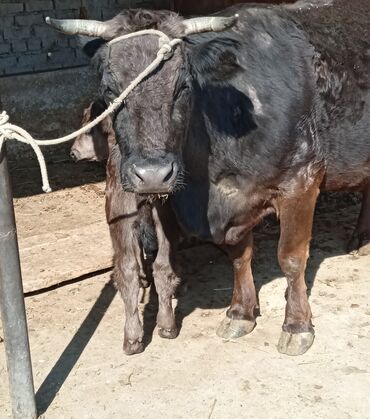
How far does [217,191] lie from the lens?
4664 millimetres

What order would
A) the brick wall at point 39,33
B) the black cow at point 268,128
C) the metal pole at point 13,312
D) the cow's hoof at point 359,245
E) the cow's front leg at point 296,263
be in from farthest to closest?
the brick wall at point 39,33, the cow's hoof at point 359,245, the cow's front leg at point 296,263, the black cow at point 268,128, the metal pole at point 13,312

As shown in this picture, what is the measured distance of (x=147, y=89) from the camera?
3697mm

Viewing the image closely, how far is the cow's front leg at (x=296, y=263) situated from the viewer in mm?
4691

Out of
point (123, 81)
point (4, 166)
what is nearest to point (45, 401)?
point (4, 166)

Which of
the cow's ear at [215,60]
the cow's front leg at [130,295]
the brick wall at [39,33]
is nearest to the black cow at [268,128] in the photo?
the cow's ear at [215,60]

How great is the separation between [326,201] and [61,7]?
16.1ft

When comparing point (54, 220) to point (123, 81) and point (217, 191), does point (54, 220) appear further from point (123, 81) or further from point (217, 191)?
point (123, 81)

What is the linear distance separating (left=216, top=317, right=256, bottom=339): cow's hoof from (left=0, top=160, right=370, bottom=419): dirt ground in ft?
0.16

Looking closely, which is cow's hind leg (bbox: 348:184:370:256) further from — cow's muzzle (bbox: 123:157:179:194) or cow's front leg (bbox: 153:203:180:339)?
cow's muzzle (bbox: 123:157:179:194)

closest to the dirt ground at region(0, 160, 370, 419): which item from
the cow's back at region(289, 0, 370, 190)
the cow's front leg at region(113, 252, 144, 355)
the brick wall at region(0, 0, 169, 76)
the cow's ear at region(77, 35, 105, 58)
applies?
the cow's front leg at region(113, 252, 144, 355)

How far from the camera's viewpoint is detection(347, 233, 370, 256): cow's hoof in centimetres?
607

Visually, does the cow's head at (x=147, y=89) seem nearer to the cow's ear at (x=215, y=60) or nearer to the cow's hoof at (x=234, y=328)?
the cow's ear at (x=215, y=60)

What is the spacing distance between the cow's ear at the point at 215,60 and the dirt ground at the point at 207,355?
178 centimetres

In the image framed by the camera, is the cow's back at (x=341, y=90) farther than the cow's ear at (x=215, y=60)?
Yes
